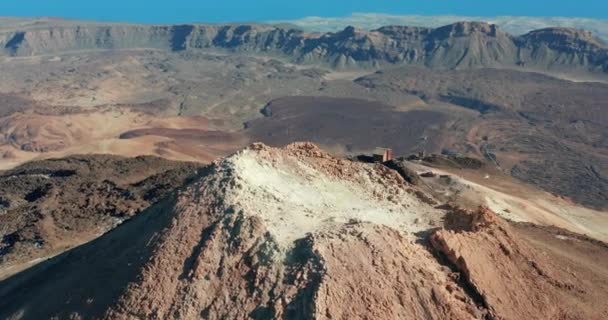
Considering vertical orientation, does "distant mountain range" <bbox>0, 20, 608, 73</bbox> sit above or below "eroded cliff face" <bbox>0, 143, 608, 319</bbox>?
below

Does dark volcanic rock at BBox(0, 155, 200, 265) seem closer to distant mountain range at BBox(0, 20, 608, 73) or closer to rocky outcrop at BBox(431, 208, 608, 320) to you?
rocky outcrop at BBox(431, 208, 608, 320)

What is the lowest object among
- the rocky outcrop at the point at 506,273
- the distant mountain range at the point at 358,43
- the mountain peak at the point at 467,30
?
the distant mountain range at the point at 358,43

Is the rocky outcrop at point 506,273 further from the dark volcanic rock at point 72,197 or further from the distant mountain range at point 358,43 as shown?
the distant mountain range at point 358,43

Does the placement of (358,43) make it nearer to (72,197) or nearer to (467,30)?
(467,30)

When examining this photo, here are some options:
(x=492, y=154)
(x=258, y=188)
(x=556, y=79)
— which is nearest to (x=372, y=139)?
(x=492, y=154)

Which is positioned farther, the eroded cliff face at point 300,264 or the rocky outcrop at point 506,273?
the rocky outcrop at point 506,273

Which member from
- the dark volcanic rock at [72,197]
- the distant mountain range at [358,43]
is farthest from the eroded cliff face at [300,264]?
the distant mountain range at [358,43]

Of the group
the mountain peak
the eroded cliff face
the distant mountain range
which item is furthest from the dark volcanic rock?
the mountain peak

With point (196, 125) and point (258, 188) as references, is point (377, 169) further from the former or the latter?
point (196, 125)
